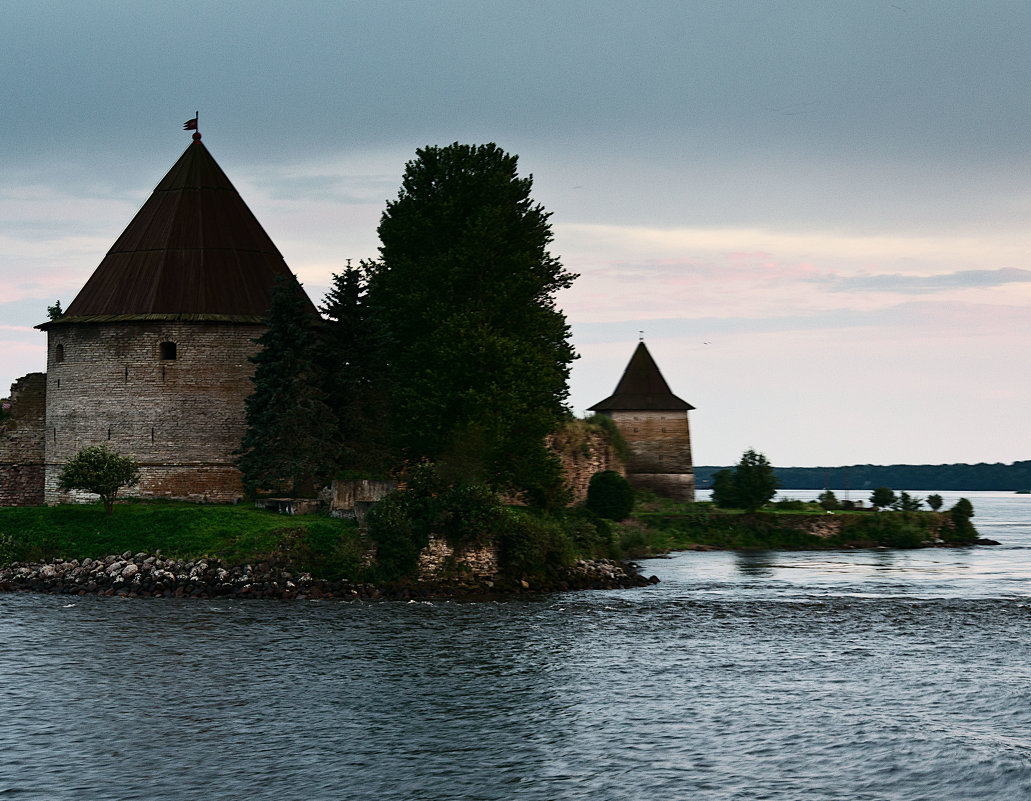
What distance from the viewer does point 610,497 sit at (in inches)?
2308

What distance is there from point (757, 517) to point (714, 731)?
43.5 meters

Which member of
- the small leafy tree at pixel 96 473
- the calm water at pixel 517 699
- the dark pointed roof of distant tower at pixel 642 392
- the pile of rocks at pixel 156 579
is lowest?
the calm water at pixel 517 699

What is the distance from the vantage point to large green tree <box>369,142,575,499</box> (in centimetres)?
3866

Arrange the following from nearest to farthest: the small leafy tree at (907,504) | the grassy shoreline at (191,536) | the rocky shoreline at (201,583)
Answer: the rocky shoreline at (201,583), the grassy shoreline at (191,536), the small leafy tree at (907,504)

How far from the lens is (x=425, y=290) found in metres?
40.3

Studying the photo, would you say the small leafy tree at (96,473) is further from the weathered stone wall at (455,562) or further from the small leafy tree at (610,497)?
the small leafy tree at (610,497)

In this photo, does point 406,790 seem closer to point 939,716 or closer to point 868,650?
point 939,716

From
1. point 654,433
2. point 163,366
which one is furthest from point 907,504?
point 163,366

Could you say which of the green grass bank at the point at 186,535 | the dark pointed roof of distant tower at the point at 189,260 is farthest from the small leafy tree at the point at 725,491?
the green grass bank at the point at 186,535

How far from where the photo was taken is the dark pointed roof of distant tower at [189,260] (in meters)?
43.6

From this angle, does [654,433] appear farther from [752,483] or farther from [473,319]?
[473,319]

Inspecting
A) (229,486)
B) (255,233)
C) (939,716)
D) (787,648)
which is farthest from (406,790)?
(255,233)

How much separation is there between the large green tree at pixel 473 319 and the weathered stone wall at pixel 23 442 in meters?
15.7

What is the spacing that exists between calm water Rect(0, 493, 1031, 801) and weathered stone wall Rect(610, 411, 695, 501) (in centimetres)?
3776
